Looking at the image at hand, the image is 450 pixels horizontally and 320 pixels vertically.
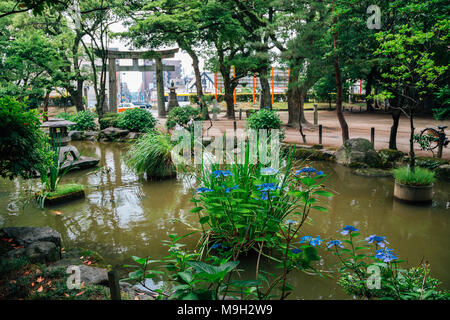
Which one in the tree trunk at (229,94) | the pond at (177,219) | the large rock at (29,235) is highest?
the tree trunk at (229,94)

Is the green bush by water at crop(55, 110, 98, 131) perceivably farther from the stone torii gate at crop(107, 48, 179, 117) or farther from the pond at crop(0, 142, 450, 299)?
the pond at crop(0, 142, 450, 299)

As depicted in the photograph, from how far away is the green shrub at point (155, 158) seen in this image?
620 cm

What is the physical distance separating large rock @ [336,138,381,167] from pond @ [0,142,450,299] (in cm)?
71

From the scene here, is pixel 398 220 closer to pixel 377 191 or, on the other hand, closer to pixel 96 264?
pixel 377 191

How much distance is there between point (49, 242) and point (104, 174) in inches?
170

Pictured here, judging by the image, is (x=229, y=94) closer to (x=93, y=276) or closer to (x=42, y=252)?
(x=42, y=252)

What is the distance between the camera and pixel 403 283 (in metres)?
2.03

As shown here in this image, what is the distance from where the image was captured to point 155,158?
6.22 meters

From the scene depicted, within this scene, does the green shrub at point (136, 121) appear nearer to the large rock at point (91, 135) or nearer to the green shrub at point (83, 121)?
the large rock at point (91, 135)

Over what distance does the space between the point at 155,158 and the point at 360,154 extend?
451cm

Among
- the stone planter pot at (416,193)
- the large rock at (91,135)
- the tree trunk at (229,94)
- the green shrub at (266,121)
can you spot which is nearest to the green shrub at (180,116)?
the large rock at (91,135)

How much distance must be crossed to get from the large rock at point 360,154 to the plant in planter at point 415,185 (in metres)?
2.12

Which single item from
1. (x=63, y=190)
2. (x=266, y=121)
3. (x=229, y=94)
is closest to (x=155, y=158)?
(x=63, y=190)

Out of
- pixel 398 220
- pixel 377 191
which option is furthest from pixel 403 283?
pixel 377 191
